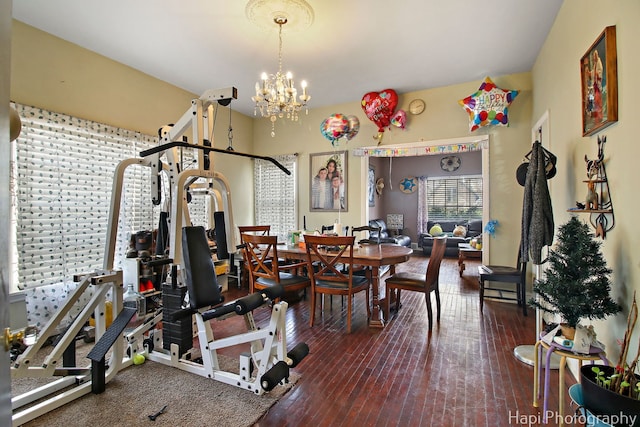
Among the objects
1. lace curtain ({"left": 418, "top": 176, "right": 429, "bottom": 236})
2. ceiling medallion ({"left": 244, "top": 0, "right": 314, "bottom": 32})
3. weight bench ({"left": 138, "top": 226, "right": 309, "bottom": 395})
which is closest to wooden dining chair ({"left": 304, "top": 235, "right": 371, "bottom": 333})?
weight bench ({"left": 138, "top": 226, "right": 309, "bottom": 395})

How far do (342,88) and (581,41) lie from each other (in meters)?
2.85

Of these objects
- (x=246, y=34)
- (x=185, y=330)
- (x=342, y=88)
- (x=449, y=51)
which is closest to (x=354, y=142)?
(x=342, y=88)

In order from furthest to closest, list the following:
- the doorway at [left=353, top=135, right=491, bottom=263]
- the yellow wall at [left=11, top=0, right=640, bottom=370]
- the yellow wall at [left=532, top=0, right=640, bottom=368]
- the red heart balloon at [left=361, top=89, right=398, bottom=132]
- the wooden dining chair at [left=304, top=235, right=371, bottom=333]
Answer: the red heart balloon at [left=361, top=89, right=398, bottom=132], the doorway at [left=353, top=135, right=491, bottom=263], the wooden dining chair at [left=304, top=235, right=371, bottom=333], the yellow wall at [left=11, top=0, right=640, bottom=370], the yellow wall at [left=532, top=0, right=640, bottom=368]

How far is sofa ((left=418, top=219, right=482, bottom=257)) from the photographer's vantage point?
779 centimetres

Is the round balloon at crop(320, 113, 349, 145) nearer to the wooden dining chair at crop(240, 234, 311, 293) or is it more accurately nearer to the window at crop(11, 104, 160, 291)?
the wooden dining chair at crop(240, 234, 311, 293)

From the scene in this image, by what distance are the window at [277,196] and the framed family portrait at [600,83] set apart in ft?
13.7

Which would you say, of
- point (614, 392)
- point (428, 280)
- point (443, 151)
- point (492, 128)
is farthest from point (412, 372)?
point (492, 128)

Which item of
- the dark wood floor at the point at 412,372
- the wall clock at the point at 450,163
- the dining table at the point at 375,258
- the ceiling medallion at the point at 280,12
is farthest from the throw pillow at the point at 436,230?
the ceiling medallion at the point at 280,12

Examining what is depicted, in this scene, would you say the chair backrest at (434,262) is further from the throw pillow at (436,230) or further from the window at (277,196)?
the throw pillow at (436,230)

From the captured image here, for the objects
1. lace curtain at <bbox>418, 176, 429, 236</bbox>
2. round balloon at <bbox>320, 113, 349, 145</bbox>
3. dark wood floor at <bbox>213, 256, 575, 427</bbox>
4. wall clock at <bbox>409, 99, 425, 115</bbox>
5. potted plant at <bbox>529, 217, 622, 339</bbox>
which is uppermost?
wall clock at <bbox>409, 99, 425, 115</bbox>

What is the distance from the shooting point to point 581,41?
221 cm

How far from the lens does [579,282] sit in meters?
1.68

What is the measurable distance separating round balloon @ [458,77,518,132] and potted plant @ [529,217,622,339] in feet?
8.89

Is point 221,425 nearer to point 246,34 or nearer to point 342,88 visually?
point 246,34
